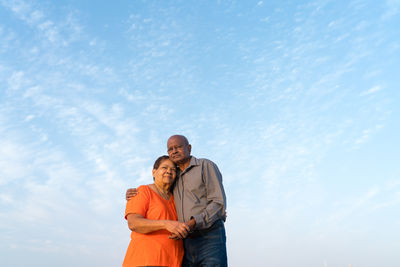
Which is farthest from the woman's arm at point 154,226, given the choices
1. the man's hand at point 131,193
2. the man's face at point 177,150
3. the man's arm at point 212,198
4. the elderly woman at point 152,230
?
the man's face at point 177,150

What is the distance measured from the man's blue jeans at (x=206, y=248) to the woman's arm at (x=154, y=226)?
579 mm

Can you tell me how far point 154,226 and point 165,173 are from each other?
0.99 meters

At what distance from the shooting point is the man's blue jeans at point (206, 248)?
5656 millimetres

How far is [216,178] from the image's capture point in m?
6.01

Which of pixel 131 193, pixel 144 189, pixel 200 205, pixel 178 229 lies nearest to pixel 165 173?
pixel 144 189

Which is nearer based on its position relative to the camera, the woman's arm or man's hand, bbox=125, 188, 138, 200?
the woman's arm

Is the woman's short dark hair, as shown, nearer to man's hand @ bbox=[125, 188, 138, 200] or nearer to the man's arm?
man's hand @ bbox=[125, 188, 138, 200]

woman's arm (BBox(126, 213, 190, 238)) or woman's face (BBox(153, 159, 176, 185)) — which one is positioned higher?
woman's face (BBox(153, 159, 176, 185))

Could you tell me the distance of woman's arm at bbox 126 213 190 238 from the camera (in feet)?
17.3

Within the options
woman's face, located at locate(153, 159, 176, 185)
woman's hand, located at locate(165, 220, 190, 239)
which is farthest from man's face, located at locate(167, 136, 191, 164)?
woman's hand, located at locate(165, 220, 190, 239)

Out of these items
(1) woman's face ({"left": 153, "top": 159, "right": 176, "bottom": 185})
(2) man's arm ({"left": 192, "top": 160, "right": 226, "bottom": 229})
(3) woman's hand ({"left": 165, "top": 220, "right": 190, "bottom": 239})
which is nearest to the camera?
(3) woman's hand ({"left": 165, "top": 220, "right": 190, "bottom": 239})

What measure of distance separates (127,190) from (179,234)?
126 cm

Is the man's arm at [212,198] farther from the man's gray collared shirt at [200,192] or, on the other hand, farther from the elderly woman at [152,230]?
the elderly woman at [152,230]

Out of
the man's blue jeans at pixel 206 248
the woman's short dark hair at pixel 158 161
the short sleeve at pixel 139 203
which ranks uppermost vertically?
the woman's short dark hair at pixel 158 161
